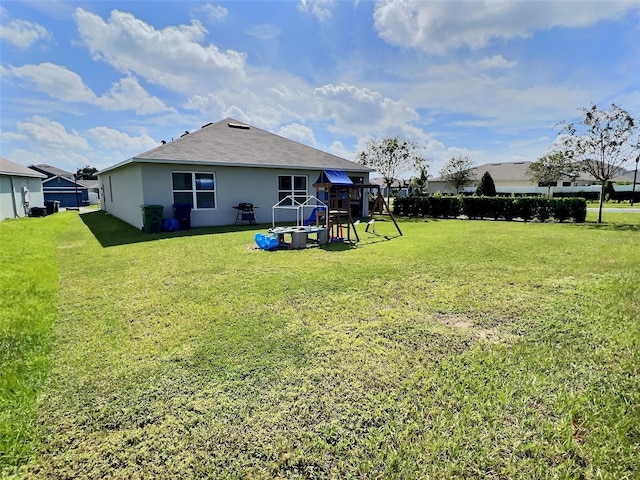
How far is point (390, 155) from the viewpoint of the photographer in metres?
24.3

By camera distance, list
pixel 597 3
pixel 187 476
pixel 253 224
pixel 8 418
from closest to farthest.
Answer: pixel 187 476
pixel 8 418
pixel 597 3
pixel 253 224

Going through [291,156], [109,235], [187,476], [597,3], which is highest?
[597,3]

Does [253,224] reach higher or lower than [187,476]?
higher

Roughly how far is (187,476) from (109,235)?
11557 millimetres

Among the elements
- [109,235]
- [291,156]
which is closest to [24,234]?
[109,235]

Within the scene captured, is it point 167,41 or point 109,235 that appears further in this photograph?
point 167,41

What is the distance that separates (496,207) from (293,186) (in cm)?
1086

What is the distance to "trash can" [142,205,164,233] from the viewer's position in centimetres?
1145

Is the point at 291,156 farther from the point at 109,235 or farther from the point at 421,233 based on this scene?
the point at 109,235

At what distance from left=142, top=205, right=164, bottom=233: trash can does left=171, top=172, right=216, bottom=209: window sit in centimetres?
89

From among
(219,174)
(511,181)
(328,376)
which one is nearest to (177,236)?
(219,174)

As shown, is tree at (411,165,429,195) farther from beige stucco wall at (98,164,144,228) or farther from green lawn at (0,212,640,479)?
green lawn at (0,212,640,479)

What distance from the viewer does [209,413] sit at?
→ 2367 millimetres

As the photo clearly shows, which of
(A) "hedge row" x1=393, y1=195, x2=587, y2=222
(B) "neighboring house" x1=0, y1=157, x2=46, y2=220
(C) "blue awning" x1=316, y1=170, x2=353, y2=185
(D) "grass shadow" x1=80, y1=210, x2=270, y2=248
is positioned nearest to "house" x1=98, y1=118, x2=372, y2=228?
(D) "grass shadow" x1=80, y1=210, x2=270, y2=248
